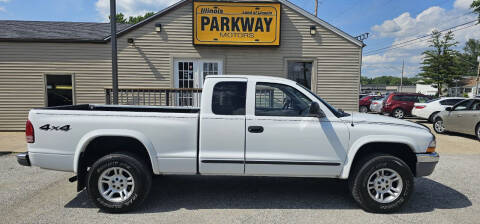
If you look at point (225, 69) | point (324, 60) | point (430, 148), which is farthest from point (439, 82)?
point (430, 148)

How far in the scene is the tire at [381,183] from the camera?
11.9 ft

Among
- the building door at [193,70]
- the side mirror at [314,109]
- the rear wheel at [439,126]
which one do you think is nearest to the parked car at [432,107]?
the rear wheel at [439,126]

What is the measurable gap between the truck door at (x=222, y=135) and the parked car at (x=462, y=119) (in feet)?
31.0

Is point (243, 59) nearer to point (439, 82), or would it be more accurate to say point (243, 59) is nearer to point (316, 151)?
point (316, 151)

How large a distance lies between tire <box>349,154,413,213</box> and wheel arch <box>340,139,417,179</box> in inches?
5.4

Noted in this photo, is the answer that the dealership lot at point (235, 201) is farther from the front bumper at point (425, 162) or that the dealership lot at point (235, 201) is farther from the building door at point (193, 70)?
the building door at point (193, 70)

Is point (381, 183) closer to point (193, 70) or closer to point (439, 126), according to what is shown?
point (193, 70)

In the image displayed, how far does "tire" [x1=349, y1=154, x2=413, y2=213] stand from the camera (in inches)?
142

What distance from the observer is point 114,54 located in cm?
757

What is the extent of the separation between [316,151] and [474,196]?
9.45ft

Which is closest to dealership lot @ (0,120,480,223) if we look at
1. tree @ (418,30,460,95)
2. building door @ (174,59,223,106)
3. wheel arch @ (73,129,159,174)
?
wheel arch @ (73,129,159,174)

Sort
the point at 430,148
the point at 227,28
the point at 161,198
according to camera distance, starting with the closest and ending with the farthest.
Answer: the point at 430,148 → the point at 161,198 → the point at 227,28

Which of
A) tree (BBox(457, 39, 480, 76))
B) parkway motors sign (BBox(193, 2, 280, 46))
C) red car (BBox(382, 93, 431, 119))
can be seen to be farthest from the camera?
tree (BBox(457, 39, 480, 76))

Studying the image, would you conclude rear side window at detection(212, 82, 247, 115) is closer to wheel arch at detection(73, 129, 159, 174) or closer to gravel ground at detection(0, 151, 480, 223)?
wheel arch at detection(73, 129, 159, 174)
